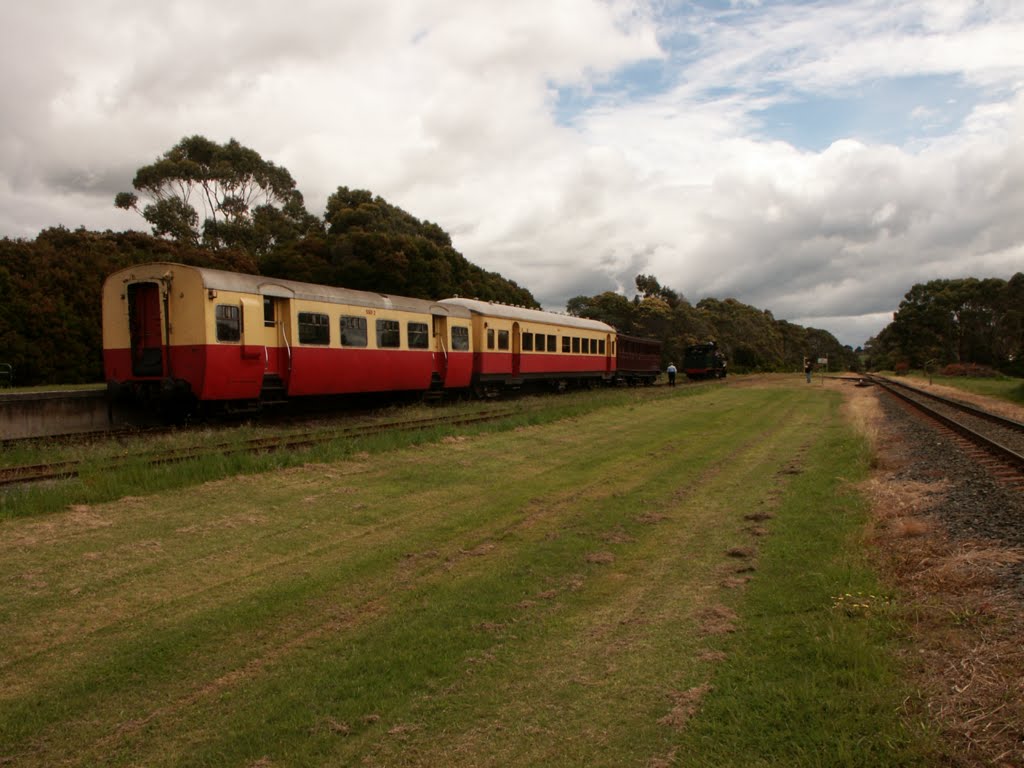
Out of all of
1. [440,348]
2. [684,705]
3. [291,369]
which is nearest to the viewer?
[684,705]

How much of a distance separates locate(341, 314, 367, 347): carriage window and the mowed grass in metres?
8.27

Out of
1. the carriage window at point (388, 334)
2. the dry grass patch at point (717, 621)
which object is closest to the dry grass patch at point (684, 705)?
the dry grass patch at point (717, 621)

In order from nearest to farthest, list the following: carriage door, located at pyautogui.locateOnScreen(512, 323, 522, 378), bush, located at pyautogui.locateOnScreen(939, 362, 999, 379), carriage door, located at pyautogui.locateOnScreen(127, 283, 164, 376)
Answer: carriage door, located at pyautogui.locateOnScreen(127, 283, 164, 376) → carriage door, located at pyautogui.locateOnScreen(512, 323, 522, 378) → bush, located at pyautogui.locateOnScreen(939, 362, 999, 379)

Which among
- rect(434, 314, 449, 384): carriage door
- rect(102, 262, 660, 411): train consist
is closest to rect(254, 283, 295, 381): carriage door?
rect(102, 262, 660, 411): train consist

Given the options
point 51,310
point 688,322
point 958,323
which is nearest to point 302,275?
point 51,310

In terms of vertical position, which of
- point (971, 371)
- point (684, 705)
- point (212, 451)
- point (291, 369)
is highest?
point (291, 369)

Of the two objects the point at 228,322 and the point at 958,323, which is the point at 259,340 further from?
the point at 958,323

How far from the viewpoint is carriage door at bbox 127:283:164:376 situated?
1448cm

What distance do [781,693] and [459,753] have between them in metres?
1.74

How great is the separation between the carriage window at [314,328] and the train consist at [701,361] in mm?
37076

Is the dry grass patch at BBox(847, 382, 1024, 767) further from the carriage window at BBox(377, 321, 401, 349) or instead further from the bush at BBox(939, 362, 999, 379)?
the bush at BBox(939, 362, 999, 379)

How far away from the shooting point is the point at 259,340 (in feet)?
48.7

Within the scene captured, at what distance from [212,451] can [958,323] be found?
76197 millimetres

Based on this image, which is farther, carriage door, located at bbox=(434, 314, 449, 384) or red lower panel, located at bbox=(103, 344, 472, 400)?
carriage door, located at bbox=(434, 314, 449, 384)
